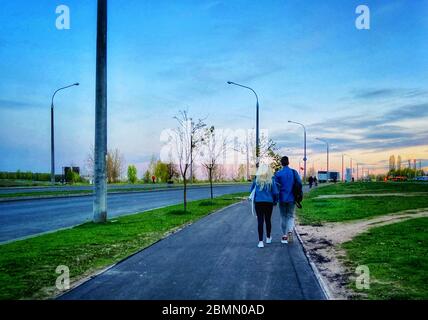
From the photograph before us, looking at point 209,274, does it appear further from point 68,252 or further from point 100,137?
point 100,137

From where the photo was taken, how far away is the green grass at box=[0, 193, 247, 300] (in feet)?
20.2

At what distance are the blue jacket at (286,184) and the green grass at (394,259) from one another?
1693 mm

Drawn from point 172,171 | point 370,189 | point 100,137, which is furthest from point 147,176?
point 100,137

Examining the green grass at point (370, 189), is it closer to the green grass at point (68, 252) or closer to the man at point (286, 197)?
the green grass at point (68, 252)

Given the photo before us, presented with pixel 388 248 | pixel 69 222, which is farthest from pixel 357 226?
pixel 69 222

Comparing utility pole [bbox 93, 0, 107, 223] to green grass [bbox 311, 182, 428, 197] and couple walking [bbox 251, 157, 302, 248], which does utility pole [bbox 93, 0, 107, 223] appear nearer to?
couple walking [bbox 251, 157, 302, 248]

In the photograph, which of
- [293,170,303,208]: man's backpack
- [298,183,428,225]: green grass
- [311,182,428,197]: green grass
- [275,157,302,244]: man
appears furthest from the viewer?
[311,182,428,197]: green grass

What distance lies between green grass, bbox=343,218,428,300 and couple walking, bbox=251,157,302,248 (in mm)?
1461

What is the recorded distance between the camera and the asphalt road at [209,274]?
17.9ft

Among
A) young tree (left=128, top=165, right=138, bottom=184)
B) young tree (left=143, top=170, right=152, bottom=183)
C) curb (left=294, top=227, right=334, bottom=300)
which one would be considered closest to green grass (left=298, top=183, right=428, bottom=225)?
curb (left=294, top=227, right=334, bottom=300)

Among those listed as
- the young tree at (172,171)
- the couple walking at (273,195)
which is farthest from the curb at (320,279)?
the young tree at (172,171)

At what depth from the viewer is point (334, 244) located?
31.9ft

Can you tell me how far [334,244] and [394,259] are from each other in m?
2.09
